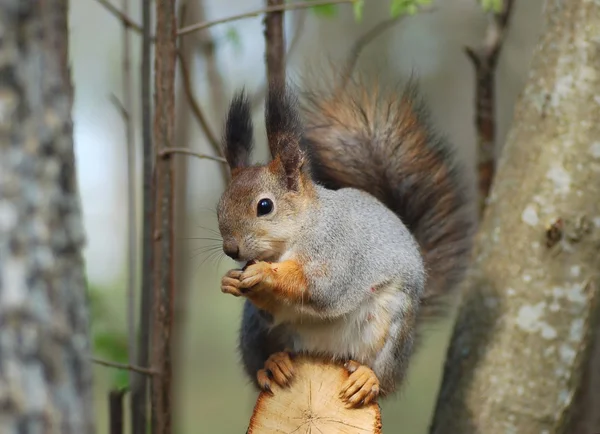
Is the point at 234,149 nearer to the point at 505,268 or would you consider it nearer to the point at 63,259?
the point at 505,268

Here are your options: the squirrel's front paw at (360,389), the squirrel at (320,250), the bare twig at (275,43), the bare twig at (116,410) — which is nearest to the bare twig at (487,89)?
the squirrel at (320,250)

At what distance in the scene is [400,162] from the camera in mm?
2020

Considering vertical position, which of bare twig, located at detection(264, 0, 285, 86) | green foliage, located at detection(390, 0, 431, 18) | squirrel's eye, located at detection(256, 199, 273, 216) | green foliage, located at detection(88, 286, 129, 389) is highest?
green foliage, located at detection(390, 0, 431, 18)

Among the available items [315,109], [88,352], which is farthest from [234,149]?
[88,352]

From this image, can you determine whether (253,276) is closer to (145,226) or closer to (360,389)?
(360,389)

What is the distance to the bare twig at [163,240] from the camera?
5.51ft

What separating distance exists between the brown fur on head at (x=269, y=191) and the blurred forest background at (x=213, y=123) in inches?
38.0

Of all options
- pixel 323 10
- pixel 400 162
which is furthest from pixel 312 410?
pixel 323 10

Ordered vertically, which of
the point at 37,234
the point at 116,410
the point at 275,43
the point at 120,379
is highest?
the point at 275,43

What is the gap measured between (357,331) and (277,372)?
0.19 meters

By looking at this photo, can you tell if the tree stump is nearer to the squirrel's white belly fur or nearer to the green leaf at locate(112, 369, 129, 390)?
the squirrel's white belly fur

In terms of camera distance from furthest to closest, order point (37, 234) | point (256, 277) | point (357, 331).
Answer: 1. point (357, 331)
2. point (256, 277)
3. point (37, 234)

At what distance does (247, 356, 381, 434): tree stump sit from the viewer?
1.51 metres

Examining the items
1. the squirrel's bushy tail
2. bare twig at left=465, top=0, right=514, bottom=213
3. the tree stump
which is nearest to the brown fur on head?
the tree stump
